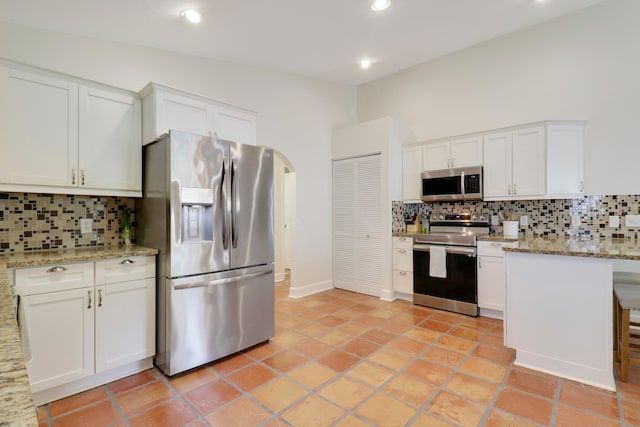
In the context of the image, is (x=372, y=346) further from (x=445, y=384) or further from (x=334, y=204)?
(x=334, y=204)

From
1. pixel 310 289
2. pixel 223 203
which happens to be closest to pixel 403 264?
pixel 310 289

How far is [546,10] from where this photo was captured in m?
3.42

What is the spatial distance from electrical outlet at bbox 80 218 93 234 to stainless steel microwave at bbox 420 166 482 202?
375 cm

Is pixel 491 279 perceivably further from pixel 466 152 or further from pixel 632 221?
pixel 466 152

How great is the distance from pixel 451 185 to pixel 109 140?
3.73 m

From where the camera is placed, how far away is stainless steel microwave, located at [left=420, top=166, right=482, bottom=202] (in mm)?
3908

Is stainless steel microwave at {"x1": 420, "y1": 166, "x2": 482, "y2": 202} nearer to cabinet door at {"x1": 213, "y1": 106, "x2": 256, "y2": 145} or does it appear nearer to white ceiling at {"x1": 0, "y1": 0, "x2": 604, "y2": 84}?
white ceiling at {"x1": 0, "y1": 0, "x2": 604, "y2": 84}

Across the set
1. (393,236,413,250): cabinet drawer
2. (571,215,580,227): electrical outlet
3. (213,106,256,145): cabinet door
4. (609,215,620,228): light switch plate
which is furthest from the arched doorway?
(609,215,620,228): light switch plate

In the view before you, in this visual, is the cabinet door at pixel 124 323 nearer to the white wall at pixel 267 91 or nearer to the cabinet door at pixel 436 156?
the white wall at pixel 267 91

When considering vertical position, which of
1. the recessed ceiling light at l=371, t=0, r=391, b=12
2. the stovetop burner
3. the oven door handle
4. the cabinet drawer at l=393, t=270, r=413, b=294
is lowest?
the cabinet drawer at l=393, t=270, r=413, b=294

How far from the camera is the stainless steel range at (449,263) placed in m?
3.74

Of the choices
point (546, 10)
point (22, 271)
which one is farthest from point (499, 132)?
point (22, 271)

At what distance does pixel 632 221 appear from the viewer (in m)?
3.24

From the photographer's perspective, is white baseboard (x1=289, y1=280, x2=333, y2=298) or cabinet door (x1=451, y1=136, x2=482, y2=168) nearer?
cabinet door (x1=451, y1=136, x2=482, y2=168)
